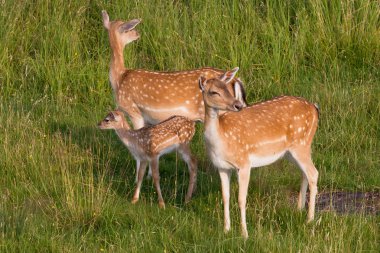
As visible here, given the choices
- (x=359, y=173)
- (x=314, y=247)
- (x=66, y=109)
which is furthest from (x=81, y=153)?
(x=314, y=247)

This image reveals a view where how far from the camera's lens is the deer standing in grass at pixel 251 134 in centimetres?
774

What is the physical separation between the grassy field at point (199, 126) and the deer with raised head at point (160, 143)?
18cm

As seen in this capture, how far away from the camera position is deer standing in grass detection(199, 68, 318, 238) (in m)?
7.74

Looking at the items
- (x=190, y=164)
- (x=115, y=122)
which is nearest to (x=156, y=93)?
(x=115, y=122)

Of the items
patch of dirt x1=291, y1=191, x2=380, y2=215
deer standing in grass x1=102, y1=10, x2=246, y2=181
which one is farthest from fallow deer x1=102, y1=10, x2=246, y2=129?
patch of dirt x1=291, y1=191, x2=380, y2=215

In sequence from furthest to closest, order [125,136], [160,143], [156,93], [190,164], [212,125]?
[156,93] < [125,136] < [190,164] < [160,143] < [212,125]

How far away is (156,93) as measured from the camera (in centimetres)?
985

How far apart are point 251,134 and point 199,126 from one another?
229 centimetres

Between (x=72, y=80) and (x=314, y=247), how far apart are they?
17.8ft

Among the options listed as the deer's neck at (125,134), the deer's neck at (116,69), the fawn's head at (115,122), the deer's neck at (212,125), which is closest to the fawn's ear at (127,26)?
the deer's neck at (116,69)

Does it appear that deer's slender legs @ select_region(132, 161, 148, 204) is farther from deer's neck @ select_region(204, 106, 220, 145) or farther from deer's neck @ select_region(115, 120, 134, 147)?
deer's neck @ select_region(204, 106, 220, 145)

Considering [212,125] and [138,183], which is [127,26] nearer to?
[138,183]

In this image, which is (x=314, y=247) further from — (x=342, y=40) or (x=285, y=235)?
(x=342, y=40)

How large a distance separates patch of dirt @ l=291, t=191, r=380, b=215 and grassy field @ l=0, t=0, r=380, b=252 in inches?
5.2
